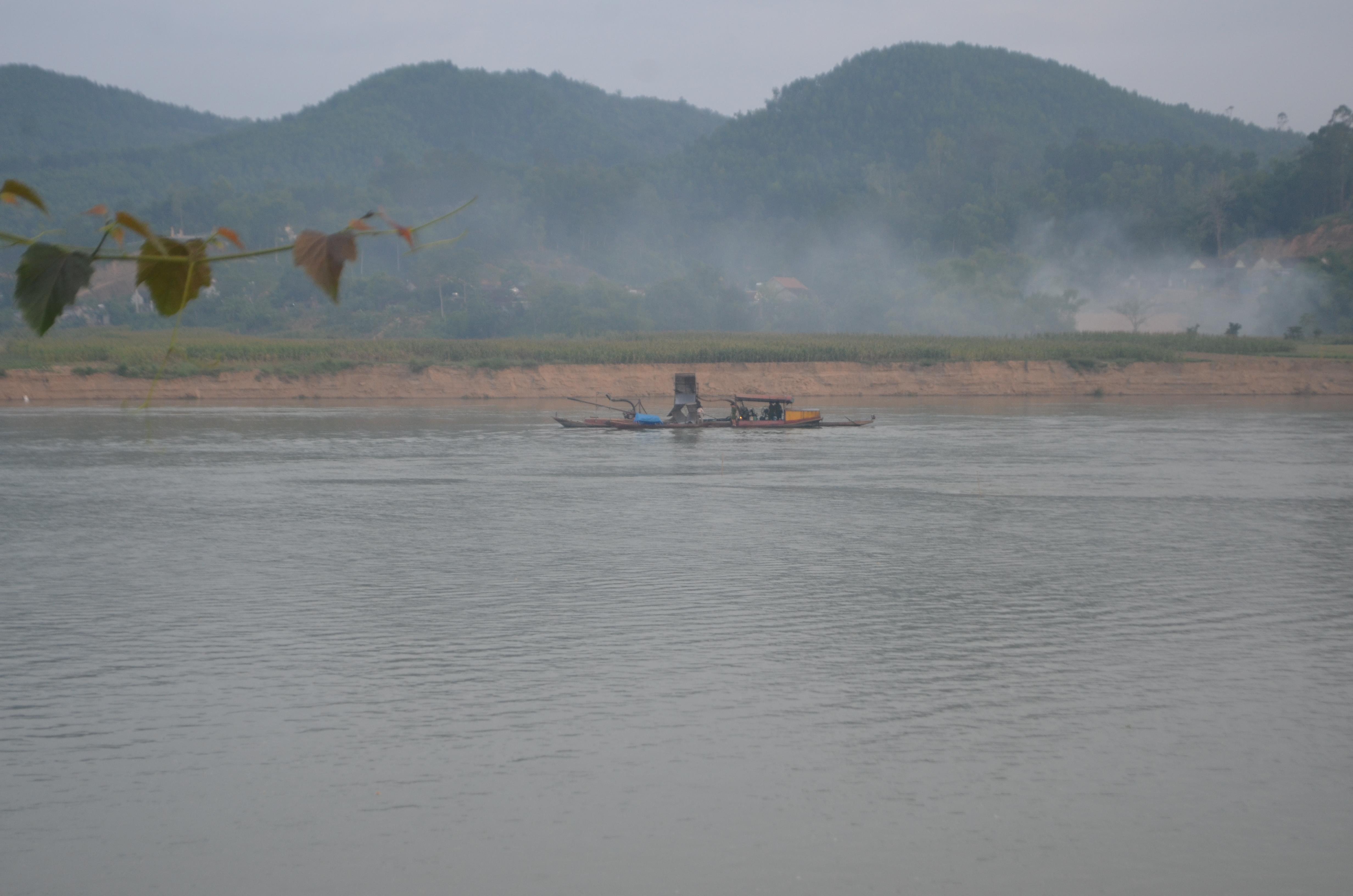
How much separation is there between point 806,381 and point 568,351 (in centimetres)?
1298

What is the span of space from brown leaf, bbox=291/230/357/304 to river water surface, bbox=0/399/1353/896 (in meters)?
6.10

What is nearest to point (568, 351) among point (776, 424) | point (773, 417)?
point (773, 417)

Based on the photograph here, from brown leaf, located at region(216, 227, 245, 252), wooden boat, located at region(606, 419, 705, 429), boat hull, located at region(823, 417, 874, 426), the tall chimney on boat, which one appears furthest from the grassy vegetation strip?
brown leaf, located at region(216, 227, 245, 252)

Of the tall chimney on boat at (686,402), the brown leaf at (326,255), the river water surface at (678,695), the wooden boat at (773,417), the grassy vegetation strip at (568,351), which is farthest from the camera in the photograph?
the grassy vegetation strip at (568,351)

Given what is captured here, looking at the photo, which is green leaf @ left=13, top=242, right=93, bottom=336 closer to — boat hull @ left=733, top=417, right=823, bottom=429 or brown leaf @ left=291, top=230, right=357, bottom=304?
brown leaf @ left=291, top=230, right=357, bottom=304

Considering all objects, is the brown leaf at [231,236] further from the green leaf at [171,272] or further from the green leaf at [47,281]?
the green leaf at [47,281]

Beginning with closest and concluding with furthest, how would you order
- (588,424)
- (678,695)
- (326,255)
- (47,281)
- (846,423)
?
(326,255) < (47,281) < (678,695) < (846,423) < (588,424)

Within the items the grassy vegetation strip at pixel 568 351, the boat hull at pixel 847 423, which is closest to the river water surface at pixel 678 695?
the boat hull at pixel 847 423

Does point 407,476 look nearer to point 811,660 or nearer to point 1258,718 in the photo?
point 811,660

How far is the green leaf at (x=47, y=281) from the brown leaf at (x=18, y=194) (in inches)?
3.0

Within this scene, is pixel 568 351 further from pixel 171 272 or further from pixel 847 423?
pixel 171 272

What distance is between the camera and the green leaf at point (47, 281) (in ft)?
6.82

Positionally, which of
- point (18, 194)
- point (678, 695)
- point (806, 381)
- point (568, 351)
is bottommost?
point (678, 695)

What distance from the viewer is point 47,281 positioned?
2107 millimetres
